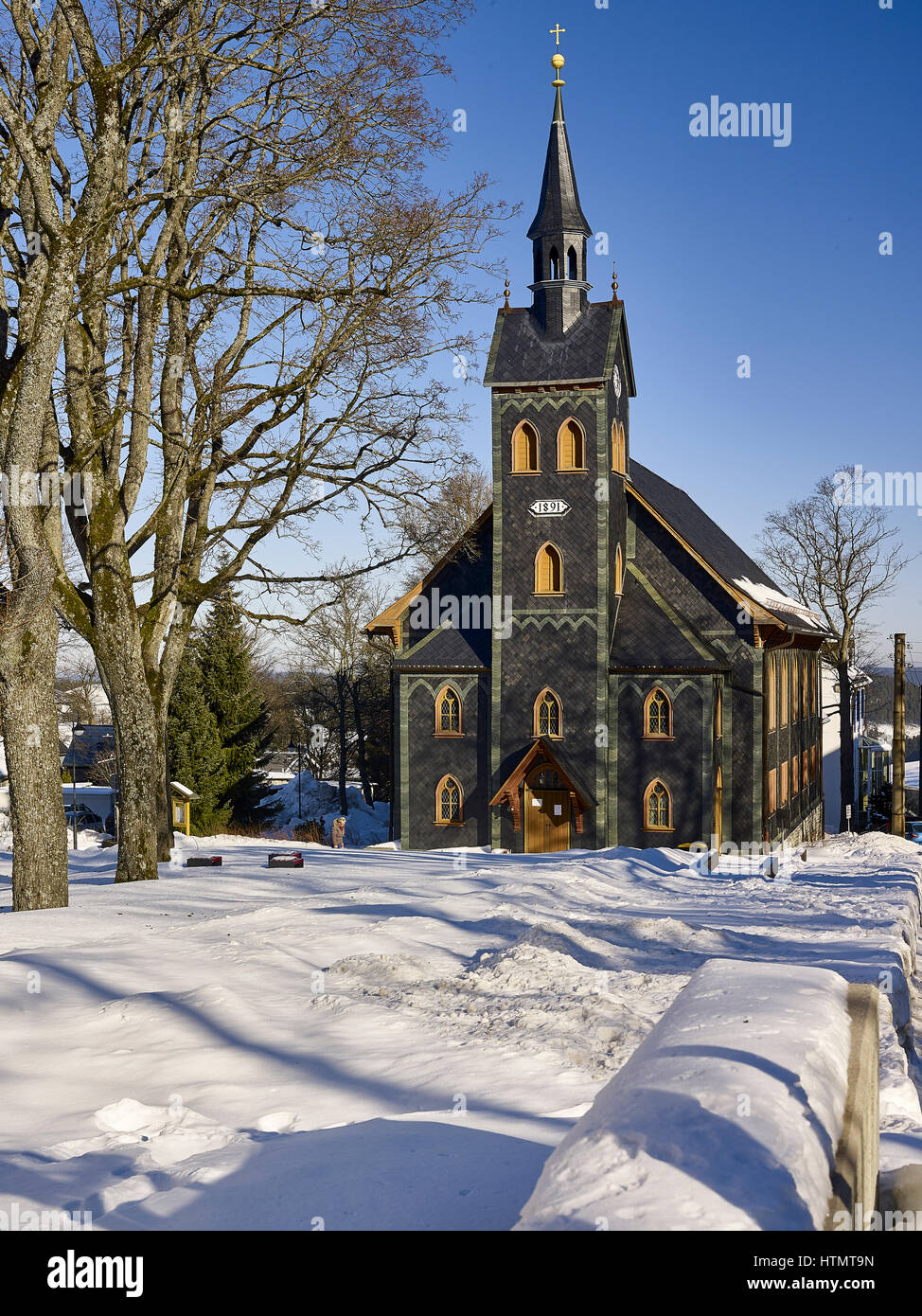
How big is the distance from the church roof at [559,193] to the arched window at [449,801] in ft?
49.9

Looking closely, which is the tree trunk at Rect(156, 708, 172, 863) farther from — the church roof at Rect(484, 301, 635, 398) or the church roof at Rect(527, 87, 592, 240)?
the church roof at Rect(527, 87, 592, 240)

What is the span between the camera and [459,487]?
5103 centimetres

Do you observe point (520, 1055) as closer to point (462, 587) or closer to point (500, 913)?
point (500, 913)

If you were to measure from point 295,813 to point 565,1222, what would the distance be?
59.7 meters

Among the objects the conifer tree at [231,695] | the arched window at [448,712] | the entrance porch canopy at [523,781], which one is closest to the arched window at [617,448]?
the arched window at [448,712]

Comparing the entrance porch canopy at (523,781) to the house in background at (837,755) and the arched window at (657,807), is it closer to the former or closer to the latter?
the arched window at (657,807)

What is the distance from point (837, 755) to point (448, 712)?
1209 inches

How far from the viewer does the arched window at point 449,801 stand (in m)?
30.2

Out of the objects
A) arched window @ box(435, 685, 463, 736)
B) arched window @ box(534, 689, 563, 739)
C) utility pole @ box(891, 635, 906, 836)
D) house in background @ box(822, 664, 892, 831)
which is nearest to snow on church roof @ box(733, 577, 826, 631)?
utility pole @ box(891, 635, 906, 836)

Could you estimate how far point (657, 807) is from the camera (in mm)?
28906

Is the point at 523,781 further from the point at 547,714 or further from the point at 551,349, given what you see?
the point at 551,349

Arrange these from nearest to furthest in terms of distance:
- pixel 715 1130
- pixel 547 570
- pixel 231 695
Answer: pixel 715 1130 < pixel 547 570 < pixel 231 695

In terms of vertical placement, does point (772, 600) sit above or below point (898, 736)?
above

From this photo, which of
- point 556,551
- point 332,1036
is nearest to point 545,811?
point 556,551
